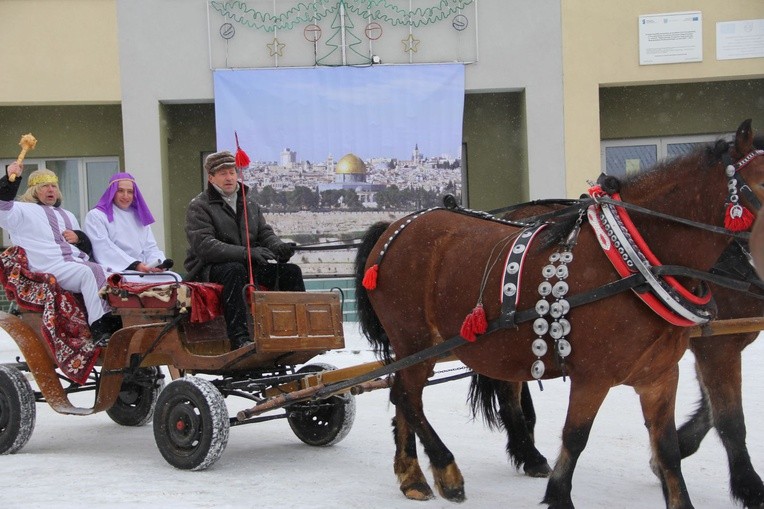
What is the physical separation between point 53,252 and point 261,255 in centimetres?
164

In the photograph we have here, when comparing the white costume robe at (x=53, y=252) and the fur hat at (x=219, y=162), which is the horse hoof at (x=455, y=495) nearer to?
the fur hat at (x=219, y=162)

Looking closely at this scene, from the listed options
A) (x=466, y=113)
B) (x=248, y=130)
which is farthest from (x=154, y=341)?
(x=466, y=113)

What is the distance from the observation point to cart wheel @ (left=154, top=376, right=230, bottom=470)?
219 inches

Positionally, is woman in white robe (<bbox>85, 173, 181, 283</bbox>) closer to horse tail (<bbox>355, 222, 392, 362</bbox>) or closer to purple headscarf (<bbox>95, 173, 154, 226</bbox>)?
purple headscarf (<bbox>95, 173, 154, 226</bbox>)

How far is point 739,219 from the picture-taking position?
13.0 feet

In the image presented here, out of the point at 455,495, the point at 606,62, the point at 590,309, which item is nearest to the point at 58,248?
the point at 455,495

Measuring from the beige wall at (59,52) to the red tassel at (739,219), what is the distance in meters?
11.5

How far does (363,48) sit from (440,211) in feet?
28.7

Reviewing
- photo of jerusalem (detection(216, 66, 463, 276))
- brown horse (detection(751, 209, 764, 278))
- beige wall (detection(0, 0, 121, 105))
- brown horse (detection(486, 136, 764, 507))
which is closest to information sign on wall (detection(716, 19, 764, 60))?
photo of jerusalem (detection(216, 66, 463, 276))

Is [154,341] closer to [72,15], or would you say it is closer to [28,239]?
[28,239]

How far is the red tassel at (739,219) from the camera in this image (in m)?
3.95

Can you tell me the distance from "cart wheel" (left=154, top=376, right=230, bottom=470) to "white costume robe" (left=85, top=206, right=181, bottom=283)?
1062mm

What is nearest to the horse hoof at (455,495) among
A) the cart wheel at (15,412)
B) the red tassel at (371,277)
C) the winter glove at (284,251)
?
the red tassel at (371,277)

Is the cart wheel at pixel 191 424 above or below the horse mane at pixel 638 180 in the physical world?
below
